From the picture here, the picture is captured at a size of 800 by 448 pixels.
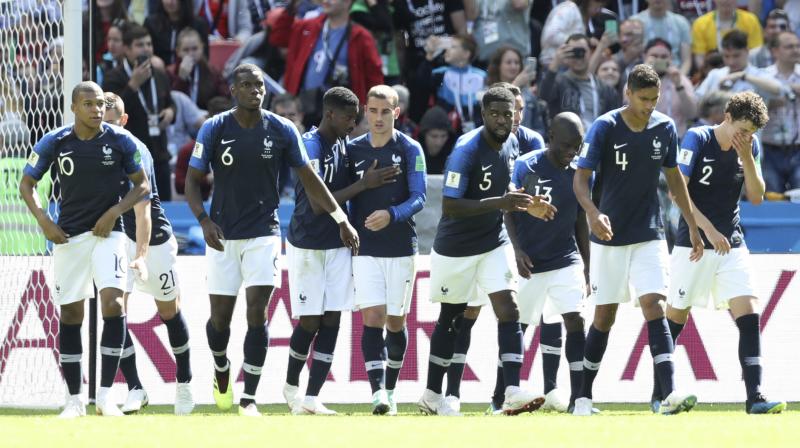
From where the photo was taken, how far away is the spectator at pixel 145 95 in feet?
46.8

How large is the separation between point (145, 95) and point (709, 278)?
7160mm

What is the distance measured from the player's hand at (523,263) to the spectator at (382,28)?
19.5 feet

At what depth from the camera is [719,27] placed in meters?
15.7

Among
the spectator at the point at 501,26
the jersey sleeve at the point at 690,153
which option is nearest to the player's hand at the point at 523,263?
the jersey sleeve at the point at 690,153

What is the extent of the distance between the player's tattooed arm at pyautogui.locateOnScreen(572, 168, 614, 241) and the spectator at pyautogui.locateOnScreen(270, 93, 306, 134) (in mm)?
5437

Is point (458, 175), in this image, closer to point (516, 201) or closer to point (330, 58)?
point (516, 201)

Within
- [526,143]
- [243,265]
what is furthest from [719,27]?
[243,265]

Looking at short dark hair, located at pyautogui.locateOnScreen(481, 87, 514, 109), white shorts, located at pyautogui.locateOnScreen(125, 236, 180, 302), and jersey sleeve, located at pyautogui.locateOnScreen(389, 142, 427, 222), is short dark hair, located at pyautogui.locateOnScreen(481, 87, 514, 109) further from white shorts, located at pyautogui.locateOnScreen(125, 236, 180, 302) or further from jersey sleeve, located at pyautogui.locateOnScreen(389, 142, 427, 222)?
white shorts, located at pyautogui.locateOnScreen(125, 236, 180, 302)

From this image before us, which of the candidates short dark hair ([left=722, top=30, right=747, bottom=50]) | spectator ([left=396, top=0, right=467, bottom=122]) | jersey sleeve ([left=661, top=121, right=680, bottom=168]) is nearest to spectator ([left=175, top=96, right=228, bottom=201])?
spectator ([left=396, top=0, right=467, bottom=122])

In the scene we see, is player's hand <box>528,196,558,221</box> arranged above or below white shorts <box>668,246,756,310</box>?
above

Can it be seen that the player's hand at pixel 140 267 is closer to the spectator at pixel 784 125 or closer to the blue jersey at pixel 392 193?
the blue jersey at pixel 392 193

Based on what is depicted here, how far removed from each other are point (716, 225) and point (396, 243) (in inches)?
88.0

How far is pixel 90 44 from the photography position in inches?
430

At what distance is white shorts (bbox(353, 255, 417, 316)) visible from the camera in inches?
390
